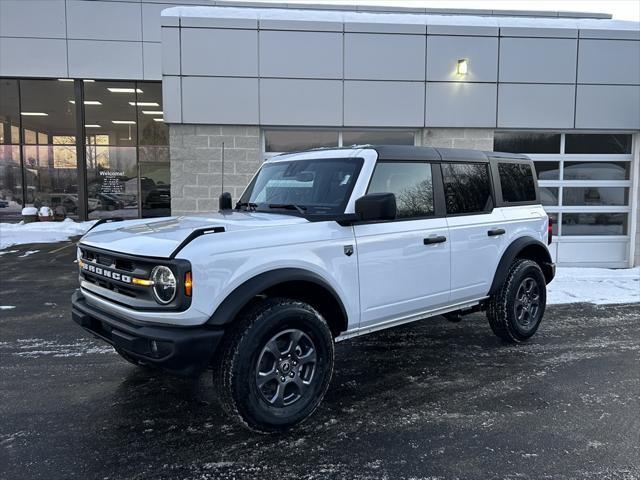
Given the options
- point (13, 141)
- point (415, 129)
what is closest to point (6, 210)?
point (13, 141)

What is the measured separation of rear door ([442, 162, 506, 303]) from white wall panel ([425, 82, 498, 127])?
560 centimetres

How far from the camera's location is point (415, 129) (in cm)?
1089

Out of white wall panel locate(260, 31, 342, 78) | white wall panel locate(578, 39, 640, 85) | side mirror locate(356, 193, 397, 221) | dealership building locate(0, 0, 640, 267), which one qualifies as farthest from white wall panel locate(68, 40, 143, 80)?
side mirror locate(356, 193, 397, 221)

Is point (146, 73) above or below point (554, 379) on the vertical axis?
above

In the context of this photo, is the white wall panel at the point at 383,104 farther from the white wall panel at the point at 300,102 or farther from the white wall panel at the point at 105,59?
the white wall panel at the point at 105,59

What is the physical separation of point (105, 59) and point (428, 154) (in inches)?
673

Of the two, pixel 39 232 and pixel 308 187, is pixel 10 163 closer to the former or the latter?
pixel 39 232

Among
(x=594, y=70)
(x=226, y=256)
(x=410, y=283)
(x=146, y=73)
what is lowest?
(x=410, y=283)

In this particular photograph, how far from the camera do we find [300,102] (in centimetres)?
1034

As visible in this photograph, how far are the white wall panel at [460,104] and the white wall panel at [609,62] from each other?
6.53 feet

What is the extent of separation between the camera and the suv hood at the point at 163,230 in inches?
131

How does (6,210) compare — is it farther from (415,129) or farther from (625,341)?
(625,341)

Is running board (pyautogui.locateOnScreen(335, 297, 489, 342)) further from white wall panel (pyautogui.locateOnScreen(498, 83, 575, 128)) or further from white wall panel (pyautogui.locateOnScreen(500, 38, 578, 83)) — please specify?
white wall panel (pyautogui.locateOnScreen(500, 38, 578, 83))

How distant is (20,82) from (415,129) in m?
15.8
